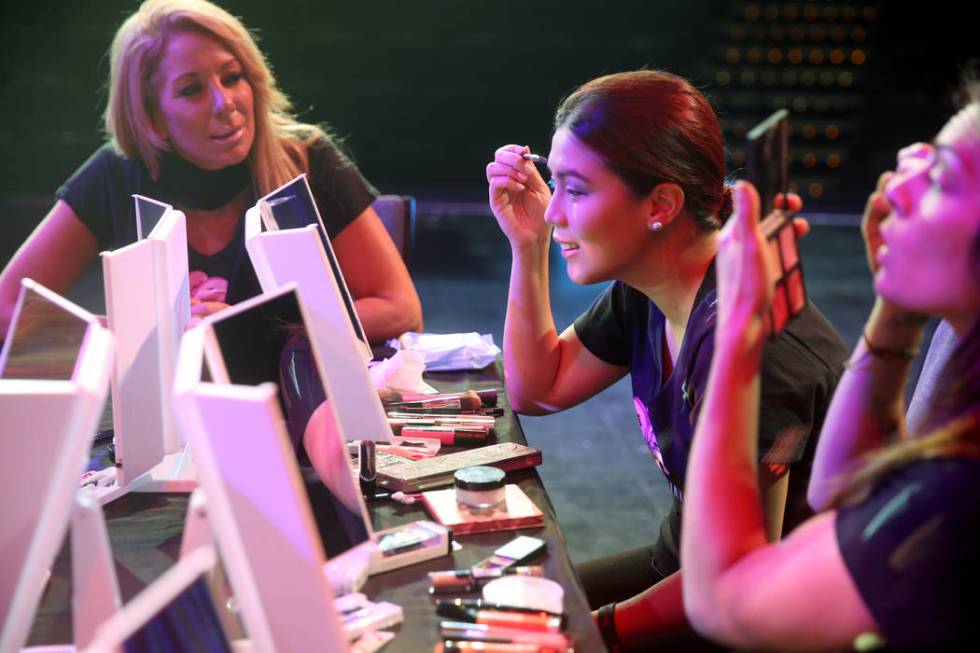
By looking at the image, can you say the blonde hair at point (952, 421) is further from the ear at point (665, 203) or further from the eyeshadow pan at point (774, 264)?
the ear at point (665, 203)

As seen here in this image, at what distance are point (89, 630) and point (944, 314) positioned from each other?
0.86 meters

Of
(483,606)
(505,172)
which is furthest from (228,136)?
(483,606)

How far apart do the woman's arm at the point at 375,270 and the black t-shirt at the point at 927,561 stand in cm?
170

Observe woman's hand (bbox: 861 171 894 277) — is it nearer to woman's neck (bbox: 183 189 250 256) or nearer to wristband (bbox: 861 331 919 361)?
wristband (bbox: 861 331 919 361)

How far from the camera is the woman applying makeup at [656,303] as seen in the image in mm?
1371

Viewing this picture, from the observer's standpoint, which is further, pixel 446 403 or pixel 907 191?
pixel 446 403

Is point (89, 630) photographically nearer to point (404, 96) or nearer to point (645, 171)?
point (645, 171)

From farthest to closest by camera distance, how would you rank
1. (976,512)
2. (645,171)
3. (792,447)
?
(645,171)
(792,447)
(976,512)

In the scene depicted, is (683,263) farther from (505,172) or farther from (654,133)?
(505,172)

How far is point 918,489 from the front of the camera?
80 cm

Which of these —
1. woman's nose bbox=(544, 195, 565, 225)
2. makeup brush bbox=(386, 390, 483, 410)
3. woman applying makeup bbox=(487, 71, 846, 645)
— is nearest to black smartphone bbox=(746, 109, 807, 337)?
woman applying makeup bbox=(487, 71, 846, 645)

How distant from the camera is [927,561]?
2.54 feet

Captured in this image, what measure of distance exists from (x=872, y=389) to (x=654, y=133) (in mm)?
570

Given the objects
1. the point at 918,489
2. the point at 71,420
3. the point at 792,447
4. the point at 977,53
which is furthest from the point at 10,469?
the point at 977,53
